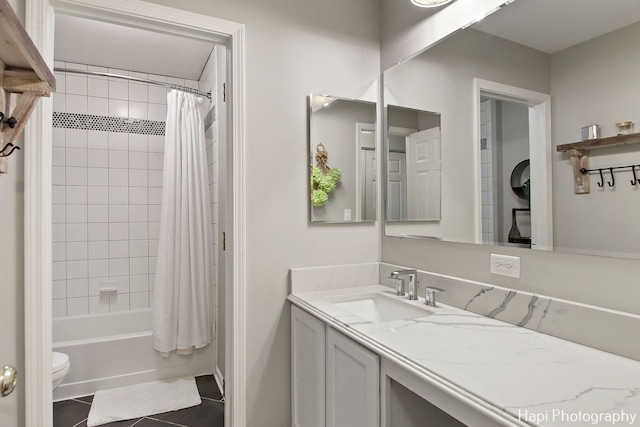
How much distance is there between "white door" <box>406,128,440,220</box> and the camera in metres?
1.77

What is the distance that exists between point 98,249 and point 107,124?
1.13 m

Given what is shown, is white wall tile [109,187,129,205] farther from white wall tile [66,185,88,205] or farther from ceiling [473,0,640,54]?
ceiling [473,0,640,54]

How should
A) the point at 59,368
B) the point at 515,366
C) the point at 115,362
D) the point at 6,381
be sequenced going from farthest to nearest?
the point at 115,362, the point at 59,368, the point at 515,366, the point at 6,381

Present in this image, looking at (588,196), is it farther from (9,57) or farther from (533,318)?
(9,57)

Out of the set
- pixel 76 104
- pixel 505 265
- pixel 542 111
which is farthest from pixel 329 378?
pixel 76 104

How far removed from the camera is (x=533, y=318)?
4.25 ft

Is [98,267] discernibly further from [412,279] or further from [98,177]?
[412,279]

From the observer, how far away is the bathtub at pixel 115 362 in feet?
8.18

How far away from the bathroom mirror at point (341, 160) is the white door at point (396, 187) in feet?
0.30

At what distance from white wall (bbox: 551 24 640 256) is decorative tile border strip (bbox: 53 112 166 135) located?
3237 millimetres

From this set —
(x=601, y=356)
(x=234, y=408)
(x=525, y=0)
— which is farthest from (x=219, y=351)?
(x=525, y=0)

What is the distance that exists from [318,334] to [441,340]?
558mm

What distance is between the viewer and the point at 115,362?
260 centimetres

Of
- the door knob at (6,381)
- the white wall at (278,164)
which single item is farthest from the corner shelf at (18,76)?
the white wall at (278,164)
